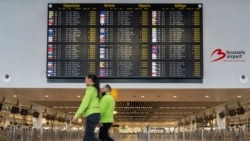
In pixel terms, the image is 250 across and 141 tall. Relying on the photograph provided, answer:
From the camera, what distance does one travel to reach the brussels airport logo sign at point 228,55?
1409cm

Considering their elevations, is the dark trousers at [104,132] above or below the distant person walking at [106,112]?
below

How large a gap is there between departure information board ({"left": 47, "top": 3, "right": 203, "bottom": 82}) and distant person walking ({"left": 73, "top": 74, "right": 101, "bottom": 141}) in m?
5.69

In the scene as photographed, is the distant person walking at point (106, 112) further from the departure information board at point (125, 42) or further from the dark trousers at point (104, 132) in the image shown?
the departure information board at point (125, 42)

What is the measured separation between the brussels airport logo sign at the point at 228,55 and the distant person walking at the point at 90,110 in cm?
715

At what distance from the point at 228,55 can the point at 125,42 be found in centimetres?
335

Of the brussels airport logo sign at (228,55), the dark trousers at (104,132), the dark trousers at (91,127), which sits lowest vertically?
the dark trousers at (104,132)

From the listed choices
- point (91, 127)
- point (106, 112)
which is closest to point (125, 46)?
point (106, 112)

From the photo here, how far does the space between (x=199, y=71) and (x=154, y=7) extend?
2365mm

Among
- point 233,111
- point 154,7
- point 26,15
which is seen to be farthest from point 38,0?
point 233,111

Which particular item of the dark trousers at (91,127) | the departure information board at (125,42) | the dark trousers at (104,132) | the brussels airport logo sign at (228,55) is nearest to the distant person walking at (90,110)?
the dark trousers at (91,127)

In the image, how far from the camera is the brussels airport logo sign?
46.2ft

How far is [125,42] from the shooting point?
44.4ft

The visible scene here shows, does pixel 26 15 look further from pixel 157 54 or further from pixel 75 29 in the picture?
pixel 157 54

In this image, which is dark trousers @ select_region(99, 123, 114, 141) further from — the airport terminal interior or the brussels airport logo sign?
the brussels airport logo sign
